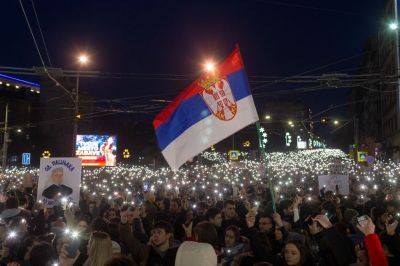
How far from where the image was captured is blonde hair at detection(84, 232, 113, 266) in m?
4.96

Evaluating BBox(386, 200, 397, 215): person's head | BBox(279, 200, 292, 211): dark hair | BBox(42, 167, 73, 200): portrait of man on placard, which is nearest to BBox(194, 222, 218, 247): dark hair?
BBox(279, 200, 292, 211): dark hair

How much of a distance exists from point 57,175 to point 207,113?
6.50m

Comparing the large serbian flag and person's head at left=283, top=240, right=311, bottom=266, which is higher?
Result: the large serbian flag

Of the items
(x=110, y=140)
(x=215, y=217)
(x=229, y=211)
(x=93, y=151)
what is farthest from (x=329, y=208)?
(x=110, y=140)

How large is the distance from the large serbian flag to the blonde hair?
118 inches

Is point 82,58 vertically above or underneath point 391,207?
above

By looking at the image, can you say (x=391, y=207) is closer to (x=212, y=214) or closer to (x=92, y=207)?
(x=212, y=214)

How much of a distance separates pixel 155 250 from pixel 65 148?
6148cm

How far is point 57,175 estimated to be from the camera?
42.0 ft

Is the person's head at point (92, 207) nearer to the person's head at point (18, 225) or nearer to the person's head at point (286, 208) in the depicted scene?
the person's head at point (18, 225)

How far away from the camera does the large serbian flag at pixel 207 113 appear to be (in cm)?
780

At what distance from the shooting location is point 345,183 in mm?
18359

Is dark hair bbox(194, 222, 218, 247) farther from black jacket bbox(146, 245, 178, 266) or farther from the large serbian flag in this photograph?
the large serbian flag

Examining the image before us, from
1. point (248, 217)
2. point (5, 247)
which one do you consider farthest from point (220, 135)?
point (5, 247)
